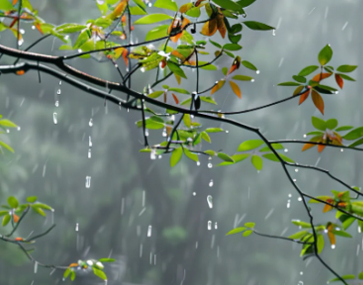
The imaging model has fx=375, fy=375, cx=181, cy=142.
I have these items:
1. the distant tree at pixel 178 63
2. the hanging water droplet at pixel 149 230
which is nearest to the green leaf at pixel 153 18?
the distant tree at pixel 178 63

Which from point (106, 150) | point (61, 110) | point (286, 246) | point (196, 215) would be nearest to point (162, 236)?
point (196, 215)

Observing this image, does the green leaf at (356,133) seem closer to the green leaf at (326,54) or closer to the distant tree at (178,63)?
the distant tree at (178,63)

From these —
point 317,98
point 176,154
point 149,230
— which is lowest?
point 149,230

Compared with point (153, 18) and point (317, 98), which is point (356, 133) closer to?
point (317, 98)

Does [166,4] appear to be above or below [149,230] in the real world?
above

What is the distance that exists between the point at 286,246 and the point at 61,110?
2.51 metres

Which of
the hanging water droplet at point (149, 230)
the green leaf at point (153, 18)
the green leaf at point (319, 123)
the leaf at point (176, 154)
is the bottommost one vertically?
the hanging water droplet at point (149, 230)

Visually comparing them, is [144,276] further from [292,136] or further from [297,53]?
[297,53]

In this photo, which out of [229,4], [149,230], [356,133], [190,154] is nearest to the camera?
[229,4]

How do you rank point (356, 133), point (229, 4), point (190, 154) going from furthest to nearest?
1. point (190, 154)
2. point (356, 133)
3. point (229, 4)

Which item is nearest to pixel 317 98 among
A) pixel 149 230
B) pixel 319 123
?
pixel 319 123

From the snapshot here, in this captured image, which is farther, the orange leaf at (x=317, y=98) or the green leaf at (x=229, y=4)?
the orange leaf at (x=317, y=98)

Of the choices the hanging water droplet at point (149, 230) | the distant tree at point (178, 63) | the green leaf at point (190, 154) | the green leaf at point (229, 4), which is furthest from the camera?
the hanging water droplet at point (149, 230)

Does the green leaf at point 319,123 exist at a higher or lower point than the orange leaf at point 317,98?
lower
